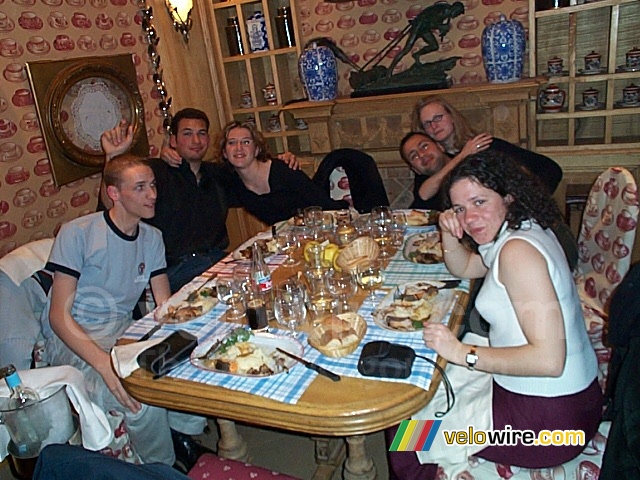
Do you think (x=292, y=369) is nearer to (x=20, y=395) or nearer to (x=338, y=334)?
(x=338, y=334)

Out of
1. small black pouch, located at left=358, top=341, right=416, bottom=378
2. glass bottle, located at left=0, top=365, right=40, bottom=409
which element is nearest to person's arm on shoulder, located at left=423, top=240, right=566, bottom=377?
small black pouch, located at left=358, top=341, right=416, bottom=378

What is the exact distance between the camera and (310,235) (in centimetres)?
219

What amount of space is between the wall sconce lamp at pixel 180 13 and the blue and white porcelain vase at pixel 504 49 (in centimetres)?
195

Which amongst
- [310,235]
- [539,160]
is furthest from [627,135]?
[310,235]

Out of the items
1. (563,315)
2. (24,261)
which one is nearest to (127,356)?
(24,261)

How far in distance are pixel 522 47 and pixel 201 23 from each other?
2.26 m

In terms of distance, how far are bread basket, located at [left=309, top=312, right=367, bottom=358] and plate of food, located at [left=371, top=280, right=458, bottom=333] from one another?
7cm

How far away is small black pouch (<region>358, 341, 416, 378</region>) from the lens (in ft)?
3.94

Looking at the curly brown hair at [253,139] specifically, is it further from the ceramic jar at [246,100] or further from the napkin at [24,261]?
the ceramic jar at [246,100]

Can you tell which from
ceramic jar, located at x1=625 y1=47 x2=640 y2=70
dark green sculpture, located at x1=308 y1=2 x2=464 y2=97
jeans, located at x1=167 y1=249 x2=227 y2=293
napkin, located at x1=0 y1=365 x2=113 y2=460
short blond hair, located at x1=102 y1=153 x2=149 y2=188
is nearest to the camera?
napkin, located at x1=0 y1=365 x2=113 y2=460

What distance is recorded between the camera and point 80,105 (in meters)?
2.84

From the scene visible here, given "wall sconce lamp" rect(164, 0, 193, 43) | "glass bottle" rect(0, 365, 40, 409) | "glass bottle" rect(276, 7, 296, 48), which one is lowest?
"glass bottle" rect(0, 365, 40, 409)

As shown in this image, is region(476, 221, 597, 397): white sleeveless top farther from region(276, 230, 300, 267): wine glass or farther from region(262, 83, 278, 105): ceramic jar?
region(262, 83, 278, 105): ceramic jar

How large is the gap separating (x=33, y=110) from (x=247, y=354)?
2.04 metres
